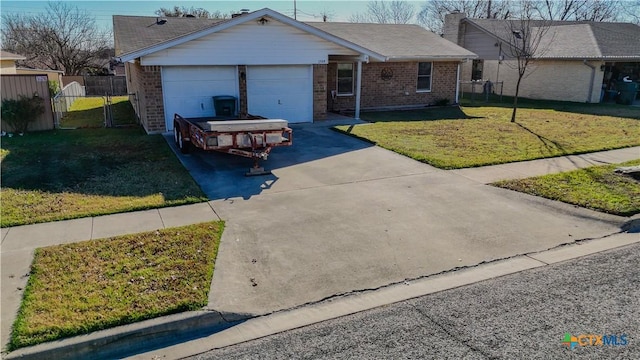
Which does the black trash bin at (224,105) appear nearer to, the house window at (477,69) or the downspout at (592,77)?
the downspout at (592,77)

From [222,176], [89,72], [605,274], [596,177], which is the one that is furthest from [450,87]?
[89,72]

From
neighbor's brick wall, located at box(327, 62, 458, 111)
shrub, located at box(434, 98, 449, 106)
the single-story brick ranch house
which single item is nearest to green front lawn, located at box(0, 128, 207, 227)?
the single-story brick ranch house

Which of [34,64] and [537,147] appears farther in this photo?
[34,64]

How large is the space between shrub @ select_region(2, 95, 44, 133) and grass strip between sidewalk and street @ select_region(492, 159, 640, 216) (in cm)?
1416

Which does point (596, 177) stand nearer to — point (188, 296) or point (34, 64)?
point (188, 296)

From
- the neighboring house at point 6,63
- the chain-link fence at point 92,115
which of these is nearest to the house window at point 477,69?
the chain-link fence at point 92,115

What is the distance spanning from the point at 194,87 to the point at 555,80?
20421mm

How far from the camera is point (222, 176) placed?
9945 mm

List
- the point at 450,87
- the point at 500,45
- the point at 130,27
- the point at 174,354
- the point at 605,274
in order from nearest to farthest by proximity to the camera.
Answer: the point at 174,354 < the point at 605,274 < the point at 130,27 < the point at 450,87 < the point at 500,45

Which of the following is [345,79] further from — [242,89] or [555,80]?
[555,80]

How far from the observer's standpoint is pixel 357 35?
23062 mm

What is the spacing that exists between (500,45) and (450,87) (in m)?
7.80

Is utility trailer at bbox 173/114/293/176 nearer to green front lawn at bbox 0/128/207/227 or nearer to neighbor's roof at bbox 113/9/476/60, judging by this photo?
green front lawn at bbox 0/128/207/227

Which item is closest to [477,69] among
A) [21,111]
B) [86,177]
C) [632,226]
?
[632,226]
